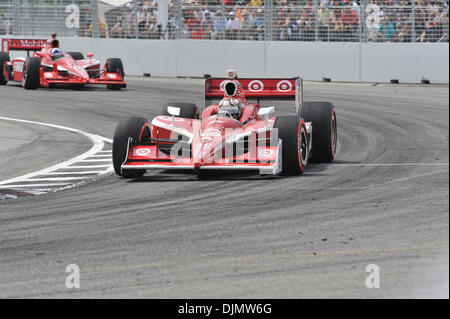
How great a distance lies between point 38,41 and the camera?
24016 mm

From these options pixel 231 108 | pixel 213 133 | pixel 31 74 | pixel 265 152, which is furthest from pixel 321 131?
pixel 31 74

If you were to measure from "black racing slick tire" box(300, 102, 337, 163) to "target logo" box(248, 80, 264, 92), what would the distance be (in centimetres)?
133

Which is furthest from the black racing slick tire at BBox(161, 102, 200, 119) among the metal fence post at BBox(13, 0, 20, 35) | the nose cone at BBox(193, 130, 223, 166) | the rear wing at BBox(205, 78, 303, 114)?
the metal fence post at BBox(13, 0, 20, 35)

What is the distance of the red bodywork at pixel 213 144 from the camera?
34.1 feet

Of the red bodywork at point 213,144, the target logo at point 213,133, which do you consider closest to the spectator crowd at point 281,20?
the red bodywork at point 213,144

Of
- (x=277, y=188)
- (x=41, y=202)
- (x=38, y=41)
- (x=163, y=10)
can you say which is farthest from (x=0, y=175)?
(x=163, y=10)

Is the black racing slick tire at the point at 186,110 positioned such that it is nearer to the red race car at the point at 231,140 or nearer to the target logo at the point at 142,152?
the red race car at the point at 231,140

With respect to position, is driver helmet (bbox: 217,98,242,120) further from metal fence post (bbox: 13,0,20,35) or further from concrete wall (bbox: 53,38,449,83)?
metal fence post (bbox: 13,0,20,35)

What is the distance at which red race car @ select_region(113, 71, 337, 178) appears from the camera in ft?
34.2

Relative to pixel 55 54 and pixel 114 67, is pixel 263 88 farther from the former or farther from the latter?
pixel 55 54

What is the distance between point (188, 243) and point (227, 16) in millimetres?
19744

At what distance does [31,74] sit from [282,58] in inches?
283

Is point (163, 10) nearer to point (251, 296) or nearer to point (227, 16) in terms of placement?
point (227, 16)

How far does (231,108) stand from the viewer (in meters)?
11.4
